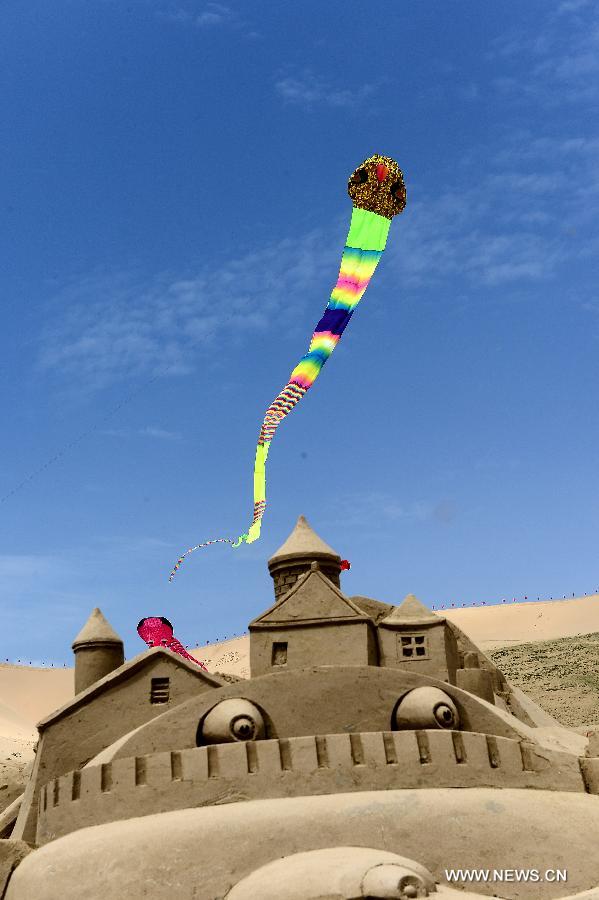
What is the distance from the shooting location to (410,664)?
25.9 metres

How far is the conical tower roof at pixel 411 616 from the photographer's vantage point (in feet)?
85.7

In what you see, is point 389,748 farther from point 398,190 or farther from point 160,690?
point 398,190

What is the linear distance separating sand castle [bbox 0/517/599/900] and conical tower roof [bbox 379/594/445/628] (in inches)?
67.0

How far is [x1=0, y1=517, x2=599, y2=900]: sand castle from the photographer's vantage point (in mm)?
17250

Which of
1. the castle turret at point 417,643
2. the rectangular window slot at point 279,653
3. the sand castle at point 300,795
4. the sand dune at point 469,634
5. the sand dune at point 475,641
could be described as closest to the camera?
the sand castle at point 300,795

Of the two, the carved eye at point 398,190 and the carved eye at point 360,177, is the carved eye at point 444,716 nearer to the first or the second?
the carved eye at point 398,190

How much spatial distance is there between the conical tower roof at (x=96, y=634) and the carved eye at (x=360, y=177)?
16356 mm

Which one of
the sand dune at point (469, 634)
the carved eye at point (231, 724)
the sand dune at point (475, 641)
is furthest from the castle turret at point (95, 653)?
the sand dune at point (469, 634)

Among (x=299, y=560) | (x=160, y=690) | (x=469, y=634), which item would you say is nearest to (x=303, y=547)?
(x=299, y=560)

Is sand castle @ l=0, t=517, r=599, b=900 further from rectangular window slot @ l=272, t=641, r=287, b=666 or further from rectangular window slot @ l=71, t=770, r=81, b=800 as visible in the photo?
rectangular window slot @ l=272, t=641, r=287, b=666

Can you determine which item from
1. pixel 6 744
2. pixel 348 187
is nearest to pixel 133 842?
pixel 348 187

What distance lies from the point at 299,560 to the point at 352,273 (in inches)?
430

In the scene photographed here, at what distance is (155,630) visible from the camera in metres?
35.5

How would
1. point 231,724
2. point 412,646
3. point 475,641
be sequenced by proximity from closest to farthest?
point 231,724 → point 412,646 → point 475,641
